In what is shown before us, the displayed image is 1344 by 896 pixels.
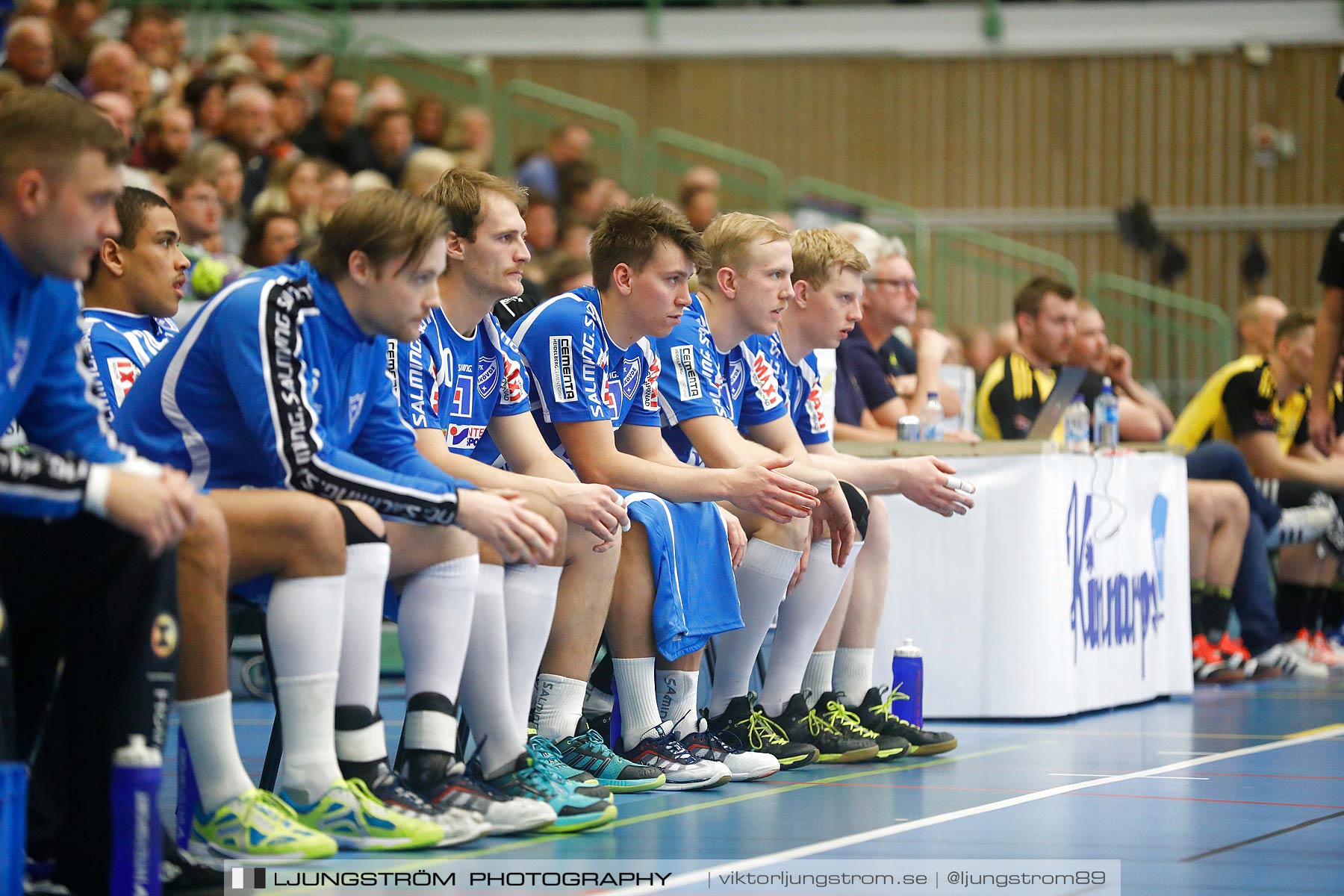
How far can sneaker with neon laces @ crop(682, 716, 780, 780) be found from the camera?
172 inches

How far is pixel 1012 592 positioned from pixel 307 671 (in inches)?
130

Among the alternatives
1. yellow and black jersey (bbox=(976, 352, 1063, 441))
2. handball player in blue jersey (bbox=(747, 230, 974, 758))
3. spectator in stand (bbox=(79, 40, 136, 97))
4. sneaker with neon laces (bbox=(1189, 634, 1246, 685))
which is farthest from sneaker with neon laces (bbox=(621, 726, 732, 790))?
spectator in stand (bbox=(79, 40, 136, 97))

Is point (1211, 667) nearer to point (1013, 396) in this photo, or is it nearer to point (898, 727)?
point (1013, 396)

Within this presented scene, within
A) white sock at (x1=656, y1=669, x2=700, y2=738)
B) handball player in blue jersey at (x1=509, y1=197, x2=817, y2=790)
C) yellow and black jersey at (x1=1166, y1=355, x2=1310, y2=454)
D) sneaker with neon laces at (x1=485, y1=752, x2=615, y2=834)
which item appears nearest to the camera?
sneaker with neon laces at (x1=485, y1=752, x2=615, y2=834)

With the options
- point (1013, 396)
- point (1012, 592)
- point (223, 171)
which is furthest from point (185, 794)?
point (223, 171)

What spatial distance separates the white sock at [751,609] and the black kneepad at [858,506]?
31 centimetres

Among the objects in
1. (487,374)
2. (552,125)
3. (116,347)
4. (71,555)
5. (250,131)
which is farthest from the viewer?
(552,125)

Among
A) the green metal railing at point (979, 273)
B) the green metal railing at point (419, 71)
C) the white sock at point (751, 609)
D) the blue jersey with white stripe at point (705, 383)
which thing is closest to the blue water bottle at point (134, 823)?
the white sock at point (751, 609)

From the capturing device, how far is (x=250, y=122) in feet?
32.0

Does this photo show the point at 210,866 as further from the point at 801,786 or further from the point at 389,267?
the point at 801,786

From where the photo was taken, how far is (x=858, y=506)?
5000 mm

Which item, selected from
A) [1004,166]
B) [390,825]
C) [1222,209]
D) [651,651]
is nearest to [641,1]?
[1004,166]

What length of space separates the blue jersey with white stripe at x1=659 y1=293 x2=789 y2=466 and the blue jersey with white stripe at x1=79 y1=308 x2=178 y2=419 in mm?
1496

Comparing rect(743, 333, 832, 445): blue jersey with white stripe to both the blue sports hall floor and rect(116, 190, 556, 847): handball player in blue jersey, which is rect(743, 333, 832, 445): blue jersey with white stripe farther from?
rect(116, 190, 556, 847): handball player in blue jersey
